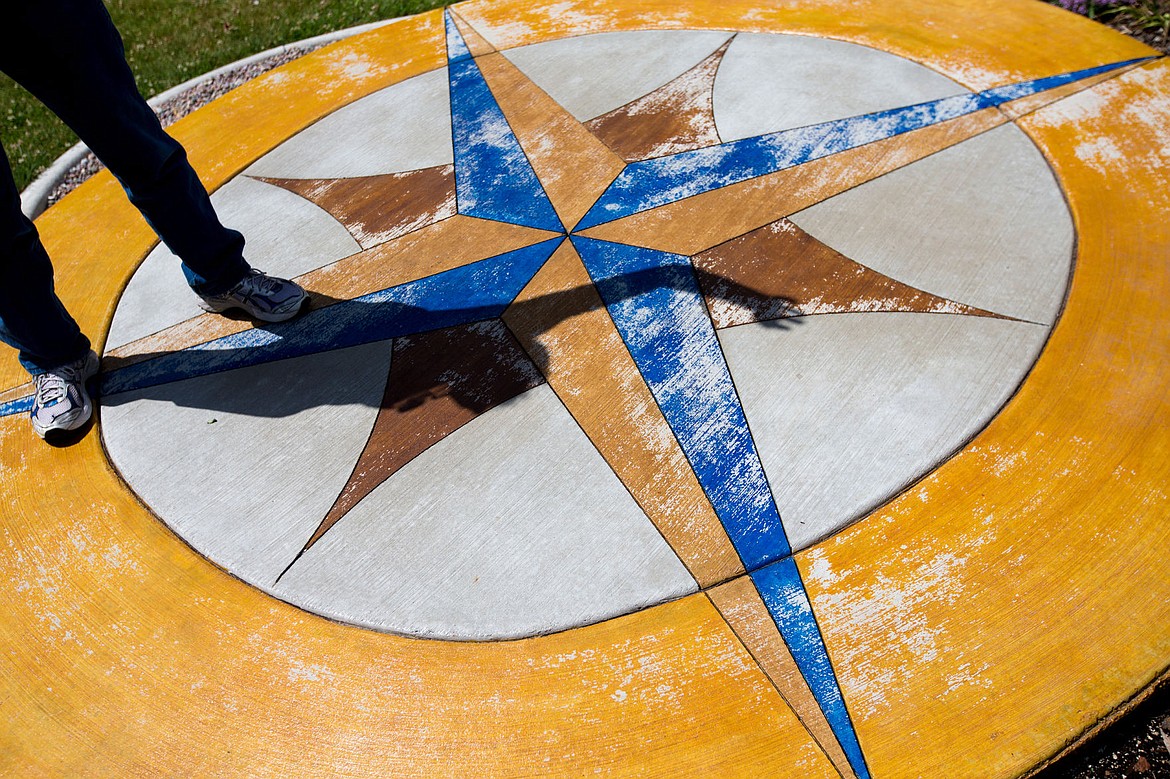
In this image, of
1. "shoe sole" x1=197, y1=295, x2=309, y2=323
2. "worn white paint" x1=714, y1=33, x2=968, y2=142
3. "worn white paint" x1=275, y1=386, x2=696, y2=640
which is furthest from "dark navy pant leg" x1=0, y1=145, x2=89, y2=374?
"worn white paint" x1=714, y1=33, x2=968, y2=142

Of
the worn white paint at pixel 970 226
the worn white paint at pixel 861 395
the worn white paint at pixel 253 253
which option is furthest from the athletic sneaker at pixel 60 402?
the worn white paint at pixel 970 226

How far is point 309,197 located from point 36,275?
4.56 feet

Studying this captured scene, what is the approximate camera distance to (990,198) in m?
3.38

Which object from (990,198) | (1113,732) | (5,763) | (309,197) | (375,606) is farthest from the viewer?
(309,197)

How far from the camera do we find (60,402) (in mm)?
3090

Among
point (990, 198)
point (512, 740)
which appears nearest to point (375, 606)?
point (512, 740)

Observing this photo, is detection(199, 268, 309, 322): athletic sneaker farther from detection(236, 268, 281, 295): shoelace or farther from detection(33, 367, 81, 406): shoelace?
detection(33, 367, 81, 406): shoelace

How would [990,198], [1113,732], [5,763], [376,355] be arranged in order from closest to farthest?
[1113,732]
[5,763]
[376,355]
[990,198]

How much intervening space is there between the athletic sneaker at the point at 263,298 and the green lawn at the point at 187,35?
2.77m

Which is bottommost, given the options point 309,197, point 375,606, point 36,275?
point 375,606

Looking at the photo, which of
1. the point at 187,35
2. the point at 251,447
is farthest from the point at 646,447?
the point at 187,35

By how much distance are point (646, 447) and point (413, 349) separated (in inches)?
40.2

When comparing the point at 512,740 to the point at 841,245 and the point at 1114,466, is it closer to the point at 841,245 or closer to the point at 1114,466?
the point at 1114,466

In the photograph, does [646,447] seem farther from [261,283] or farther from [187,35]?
[187,35]
